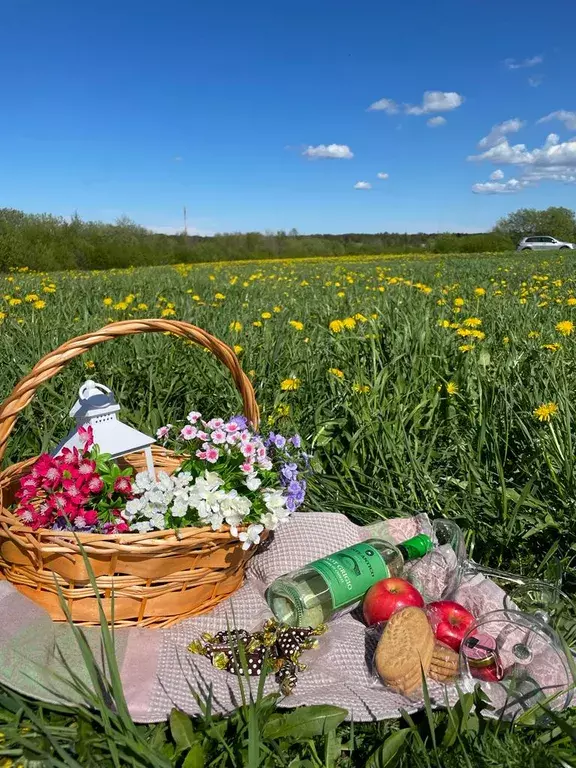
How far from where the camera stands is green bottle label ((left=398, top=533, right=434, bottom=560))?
1.91 meters

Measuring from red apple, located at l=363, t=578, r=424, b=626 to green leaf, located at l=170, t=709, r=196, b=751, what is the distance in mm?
579

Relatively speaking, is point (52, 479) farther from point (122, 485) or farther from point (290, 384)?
point (290, 384)

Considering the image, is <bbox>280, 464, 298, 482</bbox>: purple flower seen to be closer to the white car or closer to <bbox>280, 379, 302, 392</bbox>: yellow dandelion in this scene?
<bbox>280, 379, 302, 392</bbox>: yellow dandelion

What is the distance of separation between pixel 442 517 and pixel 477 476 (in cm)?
22

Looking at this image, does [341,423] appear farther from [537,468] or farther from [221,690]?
[221,690]

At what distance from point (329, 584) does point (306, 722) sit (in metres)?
0.44

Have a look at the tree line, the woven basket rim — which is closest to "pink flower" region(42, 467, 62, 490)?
the woven basket rim

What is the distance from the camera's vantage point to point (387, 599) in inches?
66.8

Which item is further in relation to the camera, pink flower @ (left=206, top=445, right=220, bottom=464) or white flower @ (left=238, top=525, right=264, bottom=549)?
pink flower @ (left=206, top=445, right=220, bottom=464)

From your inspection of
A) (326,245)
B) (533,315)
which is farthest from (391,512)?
(326,245)

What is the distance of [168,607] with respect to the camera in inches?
66.0

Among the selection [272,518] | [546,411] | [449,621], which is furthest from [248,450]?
[546,411]

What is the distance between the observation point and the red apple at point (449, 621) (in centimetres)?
158

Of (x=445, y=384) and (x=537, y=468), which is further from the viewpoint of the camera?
(x=445, y=384)
